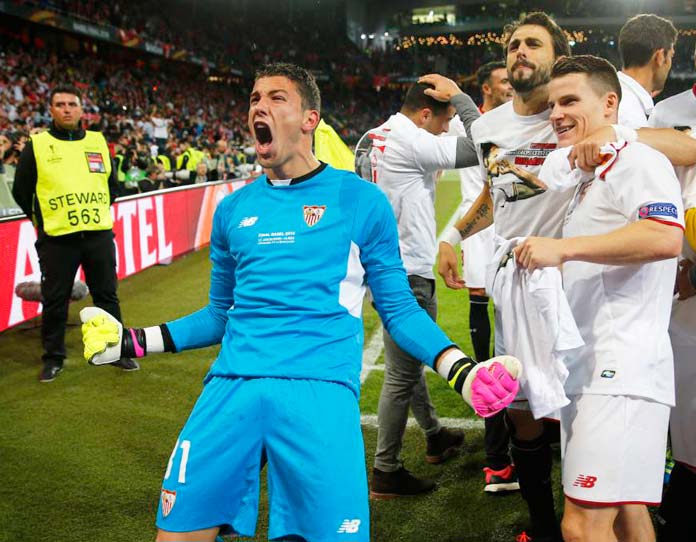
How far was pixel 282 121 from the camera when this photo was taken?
7.87 feet

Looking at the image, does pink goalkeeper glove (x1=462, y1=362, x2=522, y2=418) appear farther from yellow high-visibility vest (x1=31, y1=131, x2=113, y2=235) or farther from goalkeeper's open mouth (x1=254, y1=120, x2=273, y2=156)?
yellow high-visibility vest (x1=31, y1=131, x2=113, y2=235)

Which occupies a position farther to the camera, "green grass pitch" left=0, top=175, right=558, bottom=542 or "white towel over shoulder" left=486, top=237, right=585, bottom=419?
"green grass pitch" left=0, top=175, right=558, bottom=542

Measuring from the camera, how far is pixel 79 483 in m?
3.93

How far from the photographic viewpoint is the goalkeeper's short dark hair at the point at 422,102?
3805mm

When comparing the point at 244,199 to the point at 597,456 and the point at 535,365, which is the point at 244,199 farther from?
the point at 597,456

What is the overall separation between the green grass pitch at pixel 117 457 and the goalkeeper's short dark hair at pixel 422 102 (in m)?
2.05

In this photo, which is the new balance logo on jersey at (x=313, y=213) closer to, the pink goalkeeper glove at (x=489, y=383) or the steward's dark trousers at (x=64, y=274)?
the pink goalkeeper glove at (x=489, y=383)

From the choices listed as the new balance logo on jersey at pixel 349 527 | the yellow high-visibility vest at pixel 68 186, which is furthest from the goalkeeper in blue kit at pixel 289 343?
Answer: the yellow high-visibility vest at pixel 68 186

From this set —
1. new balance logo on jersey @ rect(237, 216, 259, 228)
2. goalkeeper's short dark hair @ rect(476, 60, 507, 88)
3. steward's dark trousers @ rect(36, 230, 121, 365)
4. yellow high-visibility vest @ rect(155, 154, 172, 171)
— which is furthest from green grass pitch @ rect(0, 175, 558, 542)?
yellow high-visibility vest @ rect(155, 154, 172, 171)

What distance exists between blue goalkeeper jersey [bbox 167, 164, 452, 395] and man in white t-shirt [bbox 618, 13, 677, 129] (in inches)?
68.4

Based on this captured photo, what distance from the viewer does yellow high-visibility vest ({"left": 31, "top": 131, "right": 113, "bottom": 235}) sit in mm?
5512

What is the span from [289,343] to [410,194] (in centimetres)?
185

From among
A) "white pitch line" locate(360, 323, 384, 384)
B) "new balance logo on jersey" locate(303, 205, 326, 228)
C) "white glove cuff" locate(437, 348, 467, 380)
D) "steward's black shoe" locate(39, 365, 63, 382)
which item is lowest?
"white pitch line" locate(360, 323, 384, 384)

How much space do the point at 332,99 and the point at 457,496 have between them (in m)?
46.6
